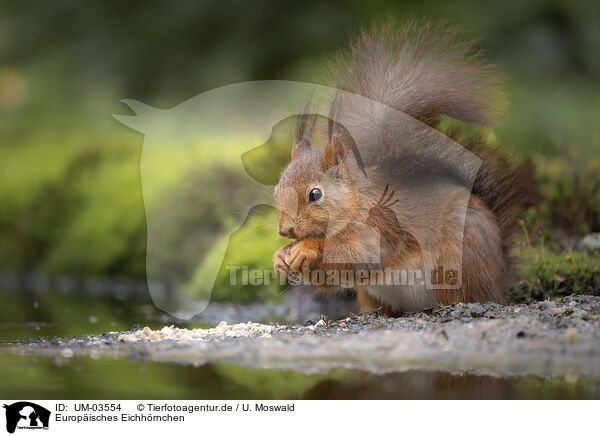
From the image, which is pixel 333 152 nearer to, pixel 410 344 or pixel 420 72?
pixel 420 72

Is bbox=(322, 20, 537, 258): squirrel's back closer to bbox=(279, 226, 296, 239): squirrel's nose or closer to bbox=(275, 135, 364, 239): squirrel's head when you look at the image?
bbox=(275, 135, 364, 239): squirrel's head

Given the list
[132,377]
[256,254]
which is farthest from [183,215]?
[132,377]

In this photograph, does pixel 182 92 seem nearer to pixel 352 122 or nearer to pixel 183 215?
pixel 183 215

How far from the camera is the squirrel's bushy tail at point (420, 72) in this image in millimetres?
3430

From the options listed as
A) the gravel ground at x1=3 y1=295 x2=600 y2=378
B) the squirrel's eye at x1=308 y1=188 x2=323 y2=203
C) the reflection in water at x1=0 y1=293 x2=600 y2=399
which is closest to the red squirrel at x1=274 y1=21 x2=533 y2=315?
the squirrel's eye at x1=308 y1=188 x2=323 y2=203

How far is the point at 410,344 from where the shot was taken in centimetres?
259

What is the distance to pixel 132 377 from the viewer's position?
237 centimetres

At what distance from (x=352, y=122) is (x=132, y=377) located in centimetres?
162

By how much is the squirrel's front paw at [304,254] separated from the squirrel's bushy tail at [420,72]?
2.65ft

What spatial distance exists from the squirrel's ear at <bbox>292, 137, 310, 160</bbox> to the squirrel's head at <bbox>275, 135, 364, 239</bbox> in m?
0.11
